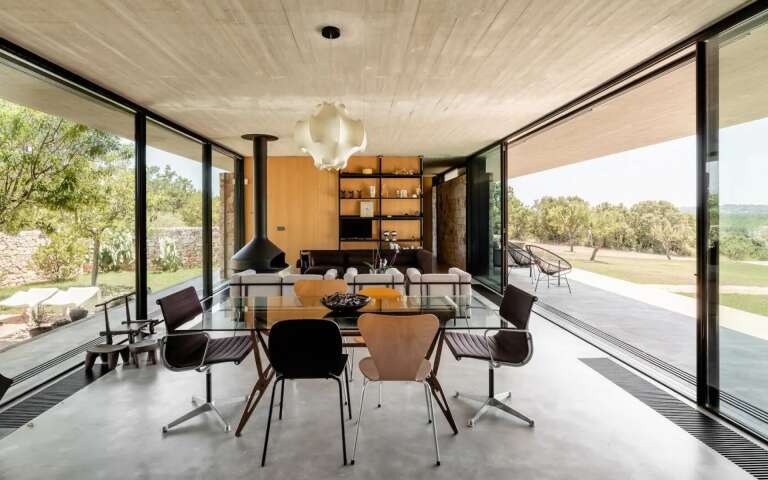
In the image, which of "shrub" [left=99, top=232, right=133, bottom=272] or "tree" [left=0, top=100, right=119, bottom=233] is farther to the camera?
"shrub" [left=99, top=232, right=133, bottom=272]

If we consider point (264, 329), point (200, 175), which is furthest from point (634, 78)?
point (200, 175)

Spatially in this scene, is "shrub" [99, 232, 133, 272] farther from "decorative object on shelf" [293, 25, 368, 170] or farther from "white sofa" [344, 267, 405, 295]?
"decorative object on shelf" [293, 25, 368, 170]

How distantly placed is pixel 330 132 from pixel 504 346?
2.03 metres

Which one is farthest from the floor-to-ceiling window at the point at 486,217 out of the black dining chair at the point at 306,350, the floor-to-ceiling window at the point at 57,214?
the floor-to-ceiling window at the point at 57,214

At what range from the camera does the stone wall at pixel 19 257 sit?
3.22 meters

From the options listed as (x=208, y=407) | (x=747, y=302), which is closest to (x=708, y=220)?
(x=747, y=302)

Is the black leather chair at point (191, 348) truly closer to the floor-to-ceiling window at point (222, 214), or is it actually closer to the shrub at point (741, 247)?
the shrub at point (741, 247)

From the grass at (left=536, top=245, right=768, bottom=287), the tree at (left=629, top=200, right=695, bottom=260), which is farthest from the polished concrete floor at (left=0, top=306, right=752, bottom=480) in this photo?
the tree at (left=629, top=200, right=695, bottom=260)

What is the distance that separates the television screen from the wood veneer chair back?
21.2 feet

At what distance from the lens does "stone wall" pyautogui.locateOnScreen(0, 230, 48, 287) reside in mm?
3221

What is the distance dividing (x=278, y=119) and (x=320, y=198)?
135 inches

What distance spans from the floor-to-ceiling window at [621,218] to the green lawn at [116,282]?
5447mm

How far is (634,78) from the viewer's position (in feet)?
12.4

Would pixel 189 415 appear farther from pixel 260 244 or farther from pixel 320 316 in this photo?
pixel 260 244
